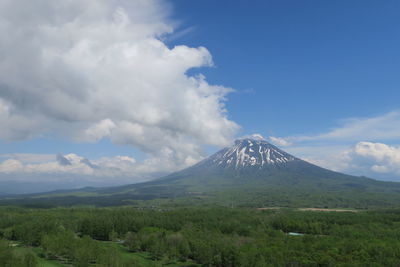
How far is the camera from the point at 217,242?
263ft

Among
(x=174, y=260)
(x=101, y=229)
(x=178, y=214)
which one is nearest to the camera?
(x=174, y=260)

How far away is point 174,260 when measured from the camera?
81.9m

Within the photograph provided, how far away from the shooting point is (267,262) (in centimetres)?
6322

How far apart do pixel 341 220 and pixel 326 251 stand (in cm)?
6145

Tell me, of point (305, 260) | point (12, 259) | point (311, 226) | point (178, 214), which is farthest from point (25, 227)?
point (311, 226)

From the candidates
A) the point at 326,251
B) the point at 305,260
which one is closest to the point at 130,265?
the point at 305,260

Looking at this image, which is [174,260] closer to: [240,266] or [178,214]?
[240,266]

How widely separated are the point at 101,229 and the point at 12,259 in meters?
52.9

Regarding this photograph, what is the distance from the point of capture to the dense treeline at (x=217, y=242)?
213 ft

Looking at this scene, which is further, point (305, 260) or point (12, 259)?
point (305, 260)

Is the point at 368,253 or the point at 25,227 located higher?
the point at 25,227

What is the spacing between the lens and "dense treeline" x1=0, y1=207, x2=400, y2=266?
213 ft

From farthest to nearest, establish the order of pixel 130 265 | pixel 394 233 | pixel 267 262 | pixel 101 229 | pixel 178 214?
pixel 178 214
pixel 101 229
pixel 394 233
pixel 267 262
pixel 130 265

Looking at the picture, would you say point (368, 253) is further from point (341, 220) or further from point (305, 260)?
point (341, 220)
